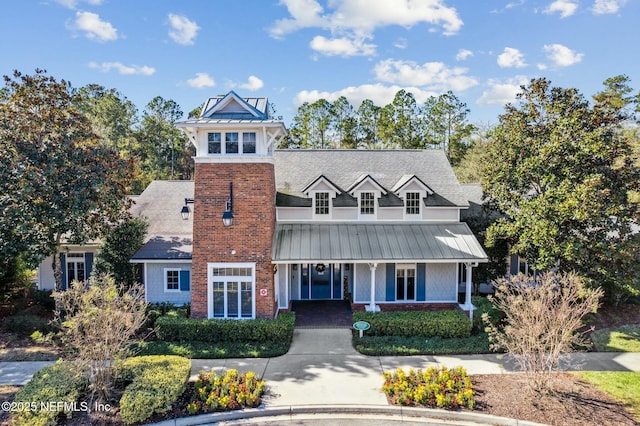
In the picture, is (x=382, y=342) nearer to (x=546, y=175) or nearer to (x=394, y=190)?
(x=394, y=190)

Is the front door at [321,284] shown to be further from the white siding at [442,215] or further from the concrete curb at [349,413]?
the concrete curb at [349,413]

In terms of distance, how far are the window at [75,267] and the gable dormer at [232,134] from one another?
9.69 meters

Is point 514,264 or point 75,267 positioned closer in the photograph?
point 75,267

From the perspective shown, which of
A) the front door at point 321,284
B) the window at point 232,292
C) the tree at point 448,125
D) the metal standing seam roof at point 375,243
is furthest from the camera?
the tree at point 448,125

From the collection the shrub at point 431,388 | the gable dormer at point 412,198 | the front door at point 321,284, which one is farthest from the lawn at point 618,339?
the front door at point 321,284

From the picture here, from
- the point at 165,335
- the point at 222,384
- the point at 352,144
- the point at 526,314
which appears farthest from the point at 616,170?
the point at 352,144

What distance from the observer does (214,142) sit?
49.0 feet

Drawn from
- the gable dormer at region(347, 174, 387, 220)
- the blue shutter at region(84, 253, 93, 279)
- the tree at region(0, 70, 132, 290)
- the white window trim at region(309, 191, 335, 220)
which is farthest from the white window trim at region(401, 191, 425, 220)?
the blue shutter at region(84, 253, 93, 279)

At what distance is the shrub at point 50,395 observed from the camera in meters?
8.72

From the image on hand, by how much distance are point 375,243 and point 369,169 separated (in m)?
4.49

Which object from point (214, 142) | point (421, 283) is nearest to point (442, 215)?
point (421, 283)

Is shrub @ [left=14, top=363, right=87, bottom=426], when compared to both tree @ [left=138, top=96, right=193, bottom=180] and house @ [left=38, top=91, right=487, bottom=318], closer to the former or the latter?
house @ [left=38, top=91, right=487, bottom=318]

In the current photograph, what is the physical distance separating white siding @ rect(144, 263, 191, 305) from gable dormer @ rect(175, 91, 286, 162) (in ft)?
17.3

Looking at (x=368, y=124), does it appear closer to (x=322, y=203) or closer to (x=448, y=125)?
(x=448, y=125)
